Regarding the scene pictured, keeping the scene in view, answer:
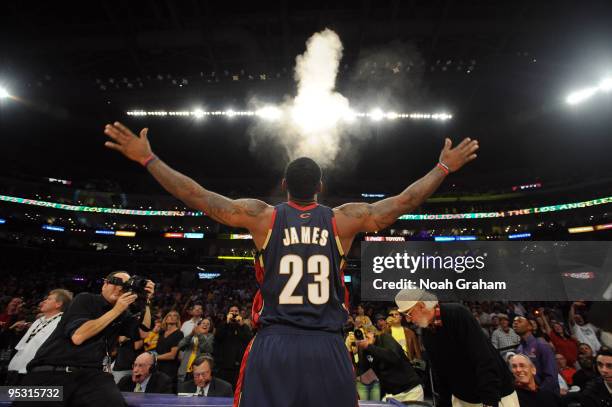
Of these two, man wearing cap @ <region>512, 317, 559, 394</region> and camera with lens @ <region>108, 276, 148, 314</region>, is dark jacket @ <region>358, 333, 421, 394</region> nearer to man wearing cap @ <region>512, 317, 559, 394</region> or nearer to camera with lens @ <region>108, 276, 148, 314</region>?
man wearing cap @ <region>512, 317, 559, 394</region>

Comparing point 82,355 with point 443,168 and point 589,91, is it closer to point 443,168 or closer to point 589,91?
point 443,168

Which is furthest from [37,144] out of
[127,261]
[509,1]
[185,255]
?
[509,1]

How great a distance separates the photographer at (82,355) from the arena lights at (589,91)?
16144 millimetres

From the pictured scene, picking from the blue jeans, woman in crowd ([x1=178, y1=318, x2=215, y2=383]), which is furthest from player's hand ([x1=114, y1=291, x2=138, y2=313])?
the blue jeans

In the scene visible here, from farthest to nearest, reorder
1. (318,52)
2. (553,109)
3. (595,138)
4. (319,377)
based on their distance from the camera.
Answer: (595,138), (553,109), (318,52), (319,377)

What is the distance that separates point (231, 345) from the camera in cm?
658

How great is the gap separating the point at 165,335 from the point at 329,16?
10581mm

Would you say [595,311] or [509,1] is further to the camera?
[509,1]

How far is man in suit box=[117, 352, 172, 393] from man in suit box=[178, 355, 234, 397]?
320mm

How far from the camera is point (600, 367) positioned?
427cm

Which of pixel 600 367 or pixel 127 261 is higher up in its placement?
pixel 127 261

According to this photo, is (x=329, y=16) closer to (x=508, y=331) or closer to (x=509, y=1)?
(x=509, y=1)

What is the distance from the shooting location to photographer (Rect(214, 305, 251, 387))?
6.52 m

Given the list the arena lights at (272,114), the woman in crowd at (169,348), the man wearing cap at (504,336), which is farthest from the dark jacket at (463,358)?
the arena lights at (272,114)
